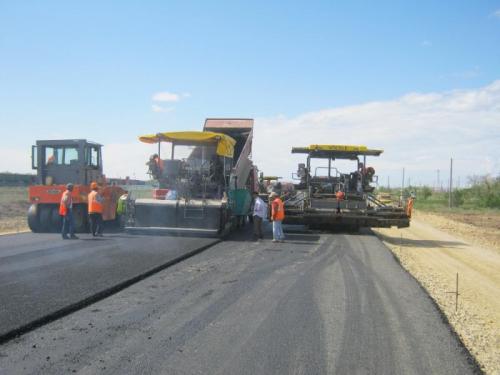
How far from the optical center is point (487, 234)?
18.2m

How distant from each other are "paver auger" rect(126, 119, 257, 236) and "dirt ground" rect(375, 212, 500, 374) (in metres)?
4.10

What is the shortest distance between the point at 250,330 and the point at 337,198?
9258 mm

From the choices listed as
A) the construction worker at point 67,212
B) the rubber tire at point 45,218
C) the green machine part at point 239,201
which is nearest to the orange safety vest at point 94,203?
the construction worker at point 67,212

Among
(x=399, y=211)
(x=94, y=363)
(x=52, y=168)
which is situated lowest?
(x=94, y=363)

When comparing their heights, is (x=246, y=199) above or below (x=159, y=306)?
above

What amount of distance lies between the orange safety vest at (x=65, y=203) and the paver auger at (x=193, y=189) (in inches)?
52.0

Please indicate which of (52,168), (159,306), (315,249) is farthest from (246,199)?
(159,306)

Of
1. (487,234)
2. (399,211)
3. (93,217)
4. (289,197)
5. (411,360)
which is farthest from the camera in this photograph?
(487,234)

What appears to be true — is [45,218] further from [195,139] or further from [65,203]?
[195,139]

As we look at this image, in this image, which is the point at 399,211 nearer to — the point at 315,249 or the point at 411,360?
the point at 315,249

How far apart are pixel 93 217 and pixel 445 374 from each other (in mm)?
9606

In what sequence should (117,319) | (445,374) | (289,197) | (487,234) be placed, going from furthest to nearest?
(487,234), (289,197), (117,319), (445,374)

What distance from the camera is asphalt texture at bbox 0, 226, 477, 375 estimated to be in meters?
4.03

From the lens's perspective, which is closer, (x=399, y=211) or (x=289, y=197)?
(x=399, y=211)
